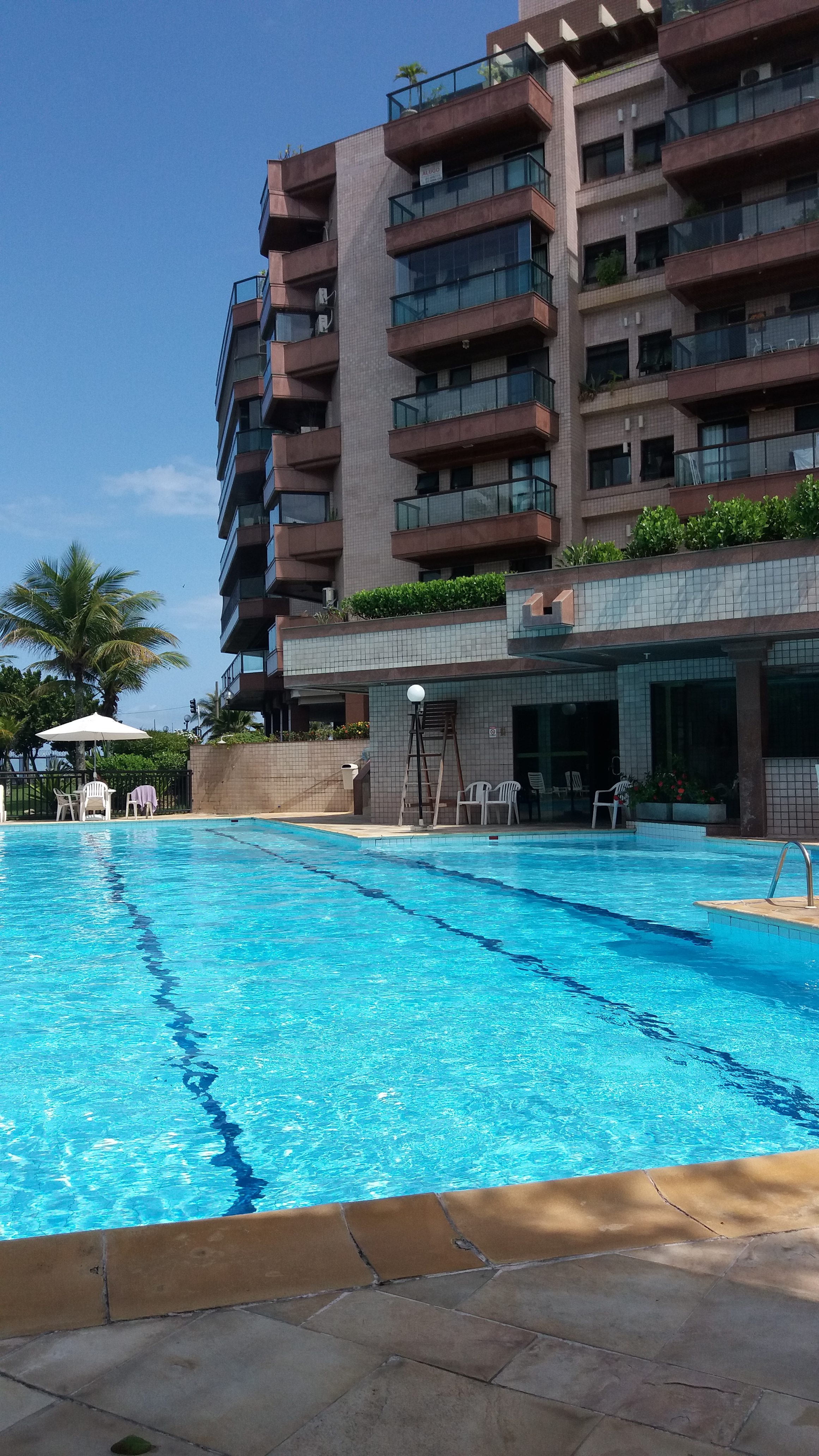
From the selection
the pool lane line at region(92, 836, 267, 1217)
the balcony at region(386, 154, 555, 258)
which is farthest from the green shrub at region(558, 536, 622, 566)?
the balcony at region(386, 154, 555, 258)

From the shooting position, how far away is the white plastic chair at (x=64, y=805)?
26.8 metres

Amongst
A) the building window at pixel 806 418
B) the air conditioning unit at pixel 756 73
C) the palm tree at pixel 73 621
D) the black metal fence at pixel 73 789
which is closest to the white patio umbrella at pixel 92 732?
the black metal fence at pixel 73 789

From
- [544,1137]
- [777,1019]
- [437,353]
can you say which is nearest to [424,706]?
[437,353]

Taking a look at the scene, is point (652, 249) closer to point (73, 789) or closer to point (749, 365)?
point (749, 365)

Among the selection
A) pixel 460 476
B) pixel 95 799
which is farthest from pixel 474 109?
pixel 95 799

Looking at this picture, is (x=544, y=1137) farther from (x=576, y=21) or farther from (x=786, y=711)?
(x=576, y=21)

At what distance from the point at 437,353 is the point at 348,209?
21.1 feet

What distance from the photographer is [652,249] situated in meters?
26.8

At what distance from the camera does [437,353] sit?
2847 centimetres

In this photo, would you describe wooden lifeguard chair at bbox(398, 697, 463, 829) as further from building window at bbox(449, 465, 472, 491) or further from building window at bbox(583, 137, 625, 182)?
building window at bbox(583, 137, 625, 182)

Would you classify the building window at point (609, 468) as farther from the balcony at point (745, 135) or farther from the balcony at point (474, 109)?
the balcony at point (474, 109)

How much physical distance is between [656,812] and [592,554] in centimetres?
461

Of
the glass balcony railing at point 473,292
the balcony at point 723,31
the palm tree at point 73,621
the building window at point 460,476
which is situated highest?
the balcony at point 723,31

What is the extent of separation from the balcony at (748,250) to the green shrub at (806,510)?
9436 millimetres
